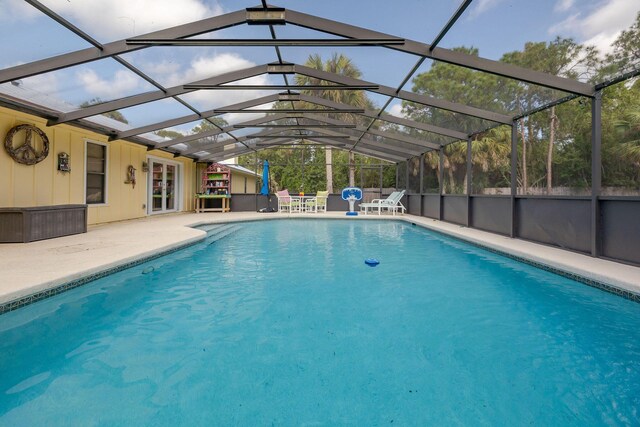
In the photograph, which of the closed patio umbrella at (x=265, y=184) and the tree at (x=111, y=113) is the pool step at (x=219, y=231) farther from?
the closed patio umbrella at (x=265, y=184)

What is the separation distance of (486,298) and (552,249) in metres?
2.51

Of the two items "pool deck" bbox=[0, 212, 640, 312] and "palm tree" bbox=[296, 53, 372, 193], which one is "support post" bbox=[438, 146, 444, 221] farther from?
"palm tree" bbox=[296, 53, 372, 193]

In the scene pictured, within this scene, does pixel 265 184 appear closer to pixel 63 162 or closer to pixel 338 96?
pixel 338 96

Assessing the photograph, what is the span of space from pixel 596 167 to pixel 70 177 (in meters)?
9.19

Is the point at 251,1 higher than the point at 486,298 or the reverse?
higher

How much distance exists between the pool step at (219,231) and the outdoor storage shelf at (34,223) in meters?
2.42

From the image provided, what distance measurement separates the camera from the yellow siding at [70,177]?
227 inches

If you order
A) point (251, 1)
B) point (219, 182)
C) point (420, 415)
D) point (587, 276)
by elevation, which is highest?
point (251, 1)

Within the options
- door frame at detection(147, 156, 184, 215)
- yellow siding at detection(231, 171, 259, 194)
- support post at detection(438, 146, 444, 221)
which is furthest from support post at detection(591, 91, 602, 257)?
yellow siding at detection(231, 171, 259, 194)

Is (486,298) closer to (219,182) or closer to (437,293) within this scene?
(437,293)

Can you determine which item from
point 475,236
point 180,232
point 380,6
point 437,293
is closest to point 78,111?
point 180,232

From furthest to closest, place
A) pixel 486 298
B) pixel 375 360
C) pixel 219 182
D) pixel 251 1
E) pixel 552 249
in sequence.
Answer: pixel 219 182
pixel 552 249
pixel 251 1
pixel 486 298
pixel 375 360

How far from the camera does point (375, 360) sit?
228 centimetres

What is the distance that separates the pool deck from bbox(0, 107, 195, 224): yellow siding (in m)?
1.20
